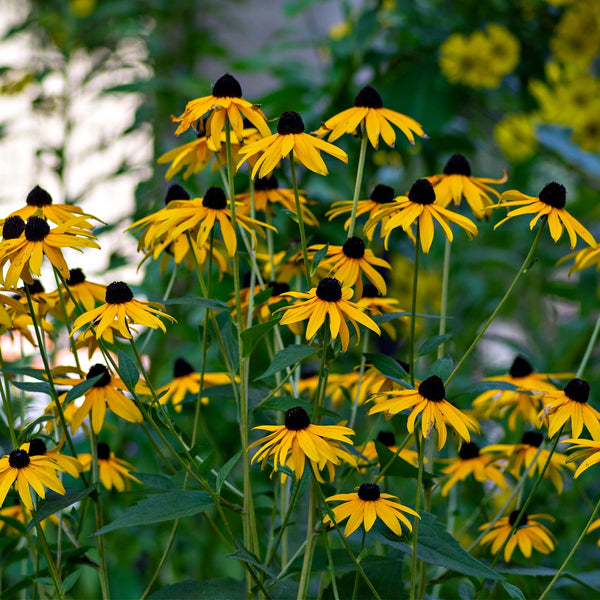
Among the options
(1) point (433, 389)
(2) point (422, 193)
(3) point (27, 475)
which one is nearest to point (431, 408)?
(1) point (433, 389)

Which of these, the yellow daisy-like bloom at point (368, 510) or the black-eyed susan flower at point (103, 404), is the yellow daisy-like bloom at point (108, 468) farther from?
the yellow daisy-like bloom at point (368, 510)

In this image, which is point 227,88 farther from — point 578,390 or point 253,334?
point 578,390

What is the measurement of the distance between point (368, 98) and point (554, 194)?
13 cm

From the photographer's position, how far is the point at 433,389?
43 cm

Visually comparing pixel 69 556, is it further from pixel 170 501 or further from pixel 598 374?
pixel 598 374

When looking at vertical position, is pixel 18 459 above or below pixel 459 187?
below

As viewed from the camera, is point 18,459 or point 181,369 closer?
point 18,459

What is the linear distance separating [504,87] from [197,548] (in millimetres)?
827

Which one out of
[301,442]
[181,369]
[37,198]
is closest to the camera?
[301,442]

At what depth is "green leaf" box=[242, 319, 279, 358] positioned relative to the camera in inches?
16.8

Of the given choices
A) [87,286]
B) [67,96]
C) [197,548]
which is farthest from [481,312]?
[87,286]

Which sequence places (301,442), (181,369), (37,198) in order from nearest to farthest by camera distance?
1. (301,442)
2. (37,198)
3. (181,369)

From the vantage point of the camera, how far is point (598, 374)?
1.34 m

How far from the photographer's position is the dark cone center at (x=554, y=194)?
483 mm
